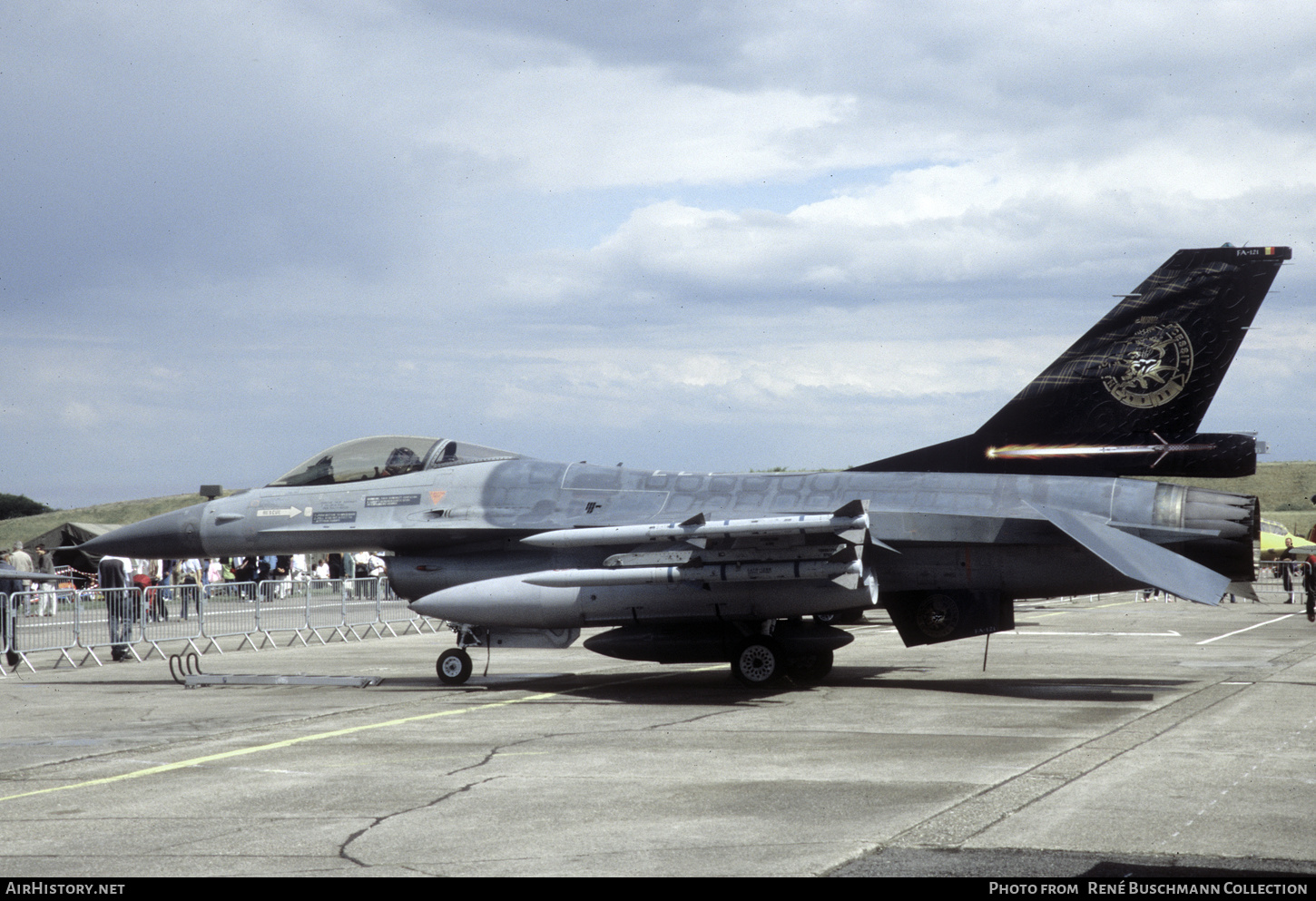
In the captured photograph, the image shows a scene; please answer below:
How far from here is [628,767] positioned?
8344 mm

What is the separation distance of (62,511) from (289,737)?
6862 centimetres

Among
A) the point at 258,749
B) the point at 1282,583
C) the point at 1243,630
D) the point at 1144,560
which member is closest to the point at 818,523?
the point at 1144,560

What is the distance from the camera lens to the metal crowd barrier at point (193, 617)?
17766mm

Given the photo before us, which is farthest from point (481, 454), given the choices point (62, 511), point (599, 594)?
point (62, 511)

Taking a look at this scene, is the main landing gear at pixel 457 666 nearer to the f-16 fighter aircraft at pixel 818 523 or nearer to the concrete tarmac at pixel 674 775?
the f-16 fighter aircraft at pixel 818 523

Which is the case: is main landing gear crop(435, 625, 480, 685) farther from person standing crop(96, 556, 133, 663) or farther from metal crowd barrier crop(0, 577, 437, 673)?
person standing crop(96, 556, 133, 663)

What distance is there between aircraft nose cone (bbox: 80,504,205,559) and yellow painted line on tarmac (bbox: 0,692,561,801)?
4.87m

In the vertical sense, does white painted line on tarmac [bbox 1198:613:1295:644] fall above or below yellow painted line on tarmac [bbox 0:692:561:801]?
below

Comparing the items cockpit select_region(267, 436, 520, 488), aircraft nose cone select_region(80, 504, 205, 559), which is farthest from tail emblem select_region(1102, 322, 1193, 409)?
aircraft nose cone select_region(80, 504, 205, 559)

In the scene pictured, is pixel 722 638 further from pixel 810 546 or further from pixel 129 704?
pixel 129 704

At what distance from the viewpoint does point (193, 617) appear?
868 inches

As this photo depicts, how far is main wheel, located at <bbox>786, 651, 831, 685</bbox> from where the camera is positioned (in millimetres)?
13516

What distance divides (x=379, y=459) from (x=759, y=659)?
17.4 ft

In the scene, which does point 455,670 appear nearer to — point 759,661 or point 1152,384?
point 759,661
